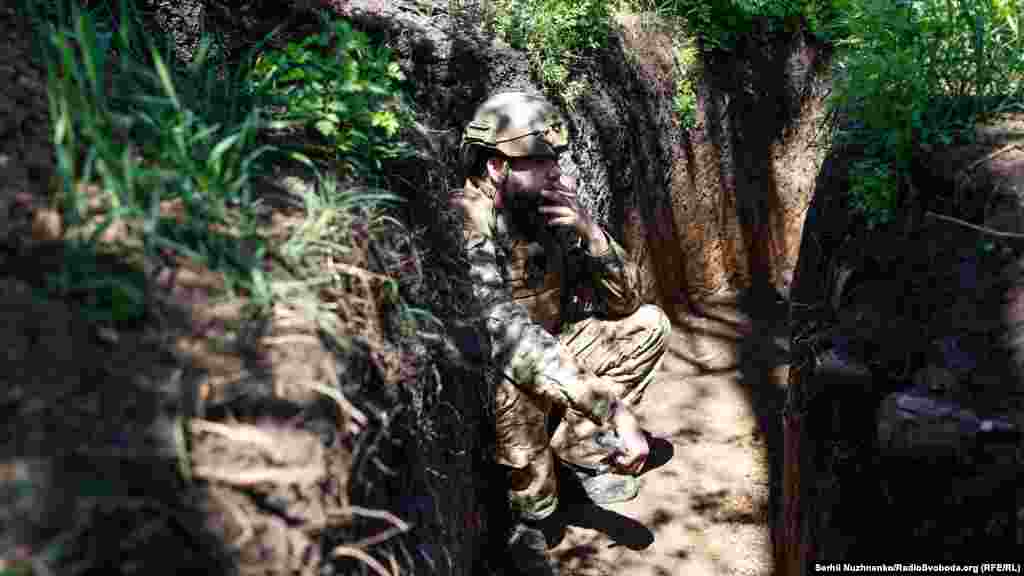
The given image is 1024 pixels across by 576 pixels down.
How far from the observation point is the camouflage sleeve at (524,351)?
3123 millimetres

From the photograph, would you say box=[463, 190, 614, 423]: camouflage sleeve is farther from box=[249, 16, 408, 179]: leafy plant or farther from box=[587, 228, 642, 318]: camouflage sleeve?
box=[249, 16, 408, 179]: leafy plant

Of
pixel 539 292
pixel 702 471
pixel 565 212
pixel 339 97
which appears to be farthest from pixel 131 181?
pixel 702 471

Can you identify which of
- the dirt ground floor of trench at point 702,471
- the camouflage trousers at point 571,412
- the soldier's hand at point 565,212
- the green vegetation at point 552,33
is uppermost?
the green vegetation at point 552,33

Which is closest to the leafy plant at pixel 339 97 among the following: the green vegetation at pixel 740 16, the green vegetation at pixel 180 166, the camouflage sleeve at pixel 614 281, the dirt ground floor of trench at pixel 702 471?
the green vegetation at pixel 180 166

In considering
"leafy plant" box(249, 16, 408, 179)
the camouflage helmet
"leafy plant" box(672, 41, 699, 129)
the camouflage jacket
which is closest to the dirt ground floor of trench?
the camouflage jacket

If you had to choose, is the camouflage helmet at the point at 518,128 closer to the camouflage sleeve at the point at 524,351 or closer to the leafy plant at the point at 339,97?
the camouflage sleeve at the point at 524,351

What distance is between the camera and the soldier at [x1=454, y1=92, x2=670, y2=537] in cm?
320

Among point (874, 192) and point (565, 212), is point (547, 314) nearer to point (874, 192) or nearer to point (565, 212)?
point (565, 212)

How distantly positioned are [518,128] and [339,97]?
1.08m

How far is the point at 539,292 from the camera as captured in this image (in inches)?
147

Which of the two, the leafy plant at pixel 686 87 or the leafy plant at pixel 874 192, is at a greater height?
the leafy plant at pixel 686 87

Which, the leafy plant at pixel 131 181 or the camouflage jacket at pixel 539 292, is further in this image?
the camouflage jacket at pixel 539 292

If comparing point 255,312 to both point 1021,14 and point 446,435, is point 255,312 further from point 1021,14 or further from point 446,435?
point 1021,14

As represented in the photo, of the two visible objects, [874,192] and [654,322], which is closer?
[874,192]
